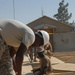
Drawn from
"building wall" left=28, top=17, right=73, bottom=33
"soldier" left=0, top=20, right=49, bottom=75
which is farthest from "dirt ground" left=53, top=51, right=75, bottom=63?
"building wall" left=28, top=17, right=73, bottom=33

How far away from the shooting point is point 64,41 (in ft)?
98.8

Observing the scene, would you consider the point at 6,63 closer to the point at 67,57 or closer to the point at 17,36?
the point at 17,36

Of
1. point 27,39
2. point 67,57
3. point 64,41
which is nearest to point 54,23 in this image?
point 64,41

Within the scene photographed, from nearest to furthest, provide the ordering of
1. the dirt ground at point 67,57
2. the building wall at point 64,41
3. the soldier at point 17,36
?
the soldier at point 17,36 → the dirt ground at point 67,57 → the building wall at point 64,41

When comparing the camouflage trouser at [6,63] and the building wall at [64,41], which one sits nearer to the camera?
the camouflage trouser at [6,63]

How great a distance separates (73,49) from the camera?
3042cm

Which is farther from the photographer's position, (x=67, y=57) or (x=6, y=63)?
(x=67, y=57)

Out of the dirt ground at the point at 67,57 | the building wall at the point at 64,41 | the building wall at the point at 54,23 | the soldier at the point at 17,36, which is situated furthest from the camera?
the building wall at the point at 54,23

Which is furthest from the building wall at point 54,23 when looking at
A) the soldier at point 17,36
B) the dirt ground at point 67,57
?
the soldier at point 17,36

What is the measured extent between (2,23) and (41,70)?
470 centimetres

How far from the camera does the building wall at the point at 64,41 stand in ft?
97.8

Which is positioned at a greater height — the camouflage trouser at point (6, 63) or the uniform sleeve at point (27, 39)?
the uniform sleeve at point (27, 39)

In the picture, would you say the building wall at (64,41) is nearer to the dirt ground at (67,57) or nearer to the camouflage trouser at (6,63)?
the dirt ground at (67,57)

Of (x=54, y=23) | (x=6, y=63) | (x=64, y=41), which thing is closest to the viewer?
(x=6, y=63)
